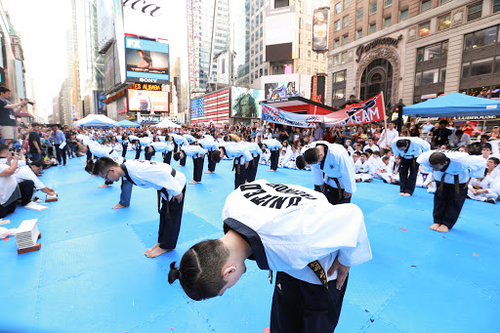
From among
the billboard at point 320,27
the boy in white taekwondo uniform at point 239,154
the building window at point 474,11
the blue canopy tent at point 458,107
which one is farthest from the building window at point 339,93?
the boy in white taekwondo uniform at point 239,154

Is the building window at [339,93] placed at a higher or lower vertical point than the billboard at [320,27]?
lower

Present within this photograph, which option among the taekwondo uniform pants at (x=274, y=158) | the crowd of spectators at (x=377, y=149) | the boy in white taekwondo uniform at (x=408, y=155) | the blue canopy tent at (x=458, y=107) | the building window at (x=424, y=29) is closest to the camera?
the boy in white taekwondo uniform at (x=408, y=155)

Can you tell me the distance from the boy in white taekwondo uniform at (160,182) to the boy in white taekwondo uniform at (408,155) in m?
5.33

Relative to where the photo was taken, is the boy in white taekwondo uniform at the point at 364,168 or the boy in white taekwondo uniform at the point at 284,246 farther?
the boy in white taekwondo uniform at the point at 364,168

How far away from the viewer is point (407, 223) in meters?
4.64

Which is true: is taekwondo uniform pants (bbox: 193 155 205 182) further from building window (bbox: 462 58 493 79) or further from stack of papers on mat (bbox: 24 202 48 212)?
building window (bbox: 462 58 493 79)

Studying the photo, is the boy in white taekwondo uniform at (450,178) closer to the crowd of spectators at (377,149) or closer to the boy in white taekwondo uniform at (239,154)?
the crowd of spectators at (377,149)

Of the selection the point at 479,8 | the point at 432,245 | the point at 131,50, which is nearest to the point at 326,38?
the point at 479,8

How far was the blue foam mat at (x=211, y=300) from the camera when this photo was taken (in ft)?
7.59

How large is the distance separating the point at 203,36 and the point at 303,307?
324 ft

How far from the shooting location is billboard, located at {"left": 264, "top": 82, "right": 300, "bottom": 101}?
44.3 meters

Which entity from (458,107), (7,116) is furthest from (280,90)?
(7,116)

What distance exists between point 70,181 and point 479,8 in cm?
2978

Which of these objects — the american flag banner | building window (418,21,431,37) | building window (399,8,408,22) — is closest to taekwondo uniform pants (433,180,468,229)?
building window (418,21,431,37)
